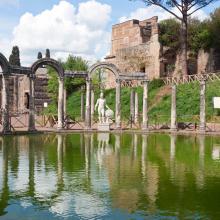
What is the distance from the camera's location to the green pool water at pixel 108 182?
10523 millimetres

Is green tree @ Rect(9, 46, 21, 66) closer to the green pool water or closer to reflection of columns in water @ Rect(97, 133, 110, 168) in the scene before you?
reflection of columns in water @ Rect(97, 133, 110, 168)

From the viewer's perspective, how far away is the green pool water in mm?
10523

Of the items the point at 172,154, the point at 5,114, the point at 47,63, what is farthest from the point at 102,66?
the point at 172,154

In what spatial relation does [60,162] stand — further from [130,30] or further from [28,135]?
[130,30]

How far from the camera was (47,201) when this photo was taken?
11.4 meters

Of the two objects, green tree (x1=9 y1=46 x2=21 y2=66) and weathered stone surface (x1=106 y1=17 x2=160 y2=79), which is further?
green tree (x1=9 y1=46 x2=21 y2=66)

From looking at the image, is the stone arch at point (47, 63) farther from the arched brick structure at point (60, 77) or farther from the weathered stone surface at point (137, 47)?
the weathered stone surface at point (137, 47)

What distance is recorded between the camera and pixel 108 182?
540 inches

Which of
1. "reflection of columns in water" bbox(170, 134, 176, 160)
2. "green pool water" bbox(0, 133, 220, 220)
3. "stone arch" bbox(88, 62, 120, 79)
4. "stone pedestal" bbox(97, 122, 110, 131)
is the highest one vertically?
"stone arch" bbox(88, 62, 120, 79)

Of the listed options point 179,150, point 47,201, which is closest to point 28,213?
point 47,201

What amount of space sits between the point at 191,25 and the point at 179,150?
114ft

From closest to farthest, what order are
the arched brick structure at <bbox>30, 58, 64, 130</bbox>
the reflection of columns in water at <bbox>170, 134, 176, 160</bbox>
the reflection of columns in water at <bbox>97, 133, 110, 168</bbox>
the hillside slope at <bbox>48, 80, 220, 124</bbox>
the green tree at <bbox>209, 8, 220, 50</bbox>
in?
the reflection of columns in water at <bbox>97, 133, 110, 168</bbox> → the reflection of columns in water at <bbox>170, 134, 176, 160</bbox> → the arched brick structure at <bbox>30, 58, 64, 130</bbox> → the hillside slope at <bbox>48, 80, 220, 124</bbox> → the green tree at <bbox>209, 8, 220, 50</bbox>

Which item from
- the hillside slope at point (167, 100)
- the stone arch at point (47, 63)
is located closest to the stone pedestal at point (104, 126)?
the stone arch at point (47, 63)

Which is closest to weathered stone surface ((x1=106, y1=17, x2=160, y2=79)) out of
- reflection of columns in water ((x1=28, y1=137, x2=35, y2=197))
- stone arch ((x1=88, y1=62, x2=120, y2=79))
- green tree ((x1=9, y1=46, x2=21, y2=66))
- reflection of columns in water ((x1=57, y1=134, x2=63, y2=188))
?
green tree ((x1=9, y1=46, x2=21, y2=66))
